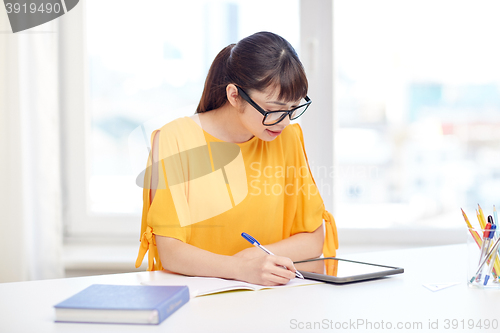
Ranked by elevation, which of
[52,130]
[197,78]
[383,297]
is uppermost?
[197,78]

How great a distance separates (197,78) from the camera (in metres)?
2.21

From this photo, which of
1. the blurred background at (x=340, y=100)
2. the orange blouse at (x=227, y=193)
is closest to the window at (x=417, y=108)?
the blurred background at (x=340, y=100)

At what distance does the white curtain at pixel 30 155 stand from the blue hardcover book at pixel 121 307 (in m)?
1.20

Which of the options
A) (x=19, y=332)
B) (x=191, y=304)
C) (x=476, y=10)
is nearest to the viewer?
(x=19, y=332)

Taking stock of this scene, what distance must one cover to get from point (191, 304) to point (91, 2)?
1798mm

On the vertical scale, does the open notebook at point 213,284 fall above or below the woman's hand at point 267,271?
below

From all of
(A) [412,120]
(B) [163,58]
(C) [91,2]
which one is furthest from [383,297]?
(C) [91,2]

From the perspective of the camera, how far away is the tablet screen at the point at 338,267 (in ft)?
3.53

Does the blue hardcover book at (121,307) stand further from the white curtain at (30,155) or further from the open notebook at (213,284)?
the white curtain at (30,155)

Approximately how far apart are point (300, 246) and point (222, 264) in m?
0.32

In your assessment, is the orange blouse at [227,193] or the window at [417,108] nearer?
the orange blouse at [227,193]

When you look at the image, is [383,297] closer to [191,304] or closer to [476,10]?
[191,304]

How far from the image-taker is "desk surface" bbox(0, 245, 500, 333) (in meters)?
0.78

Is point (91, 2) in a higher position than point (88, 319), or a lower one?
higher
